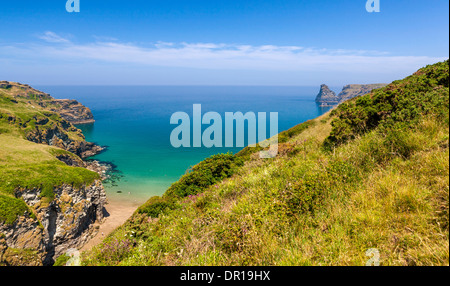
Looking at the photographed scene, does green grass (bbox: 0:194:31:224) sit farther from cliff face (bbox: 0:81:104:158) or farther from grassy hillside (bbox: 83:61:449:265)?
cliff face (bbox: 0:81:104:158)

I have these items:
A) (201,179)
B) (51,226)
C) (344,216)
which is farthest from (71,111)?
(344,216)

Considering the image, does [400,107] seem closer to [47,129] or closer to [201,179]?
[201,179]

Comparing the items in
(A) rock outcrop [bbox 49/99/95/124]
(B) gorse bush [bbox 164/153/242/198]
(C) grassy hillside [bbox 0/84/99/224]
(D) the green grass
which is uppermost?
(A) rock outcrop [bbox 49/99/95/124]

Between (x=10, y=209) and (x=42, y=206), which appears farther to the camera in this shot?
(x=42, y=206)

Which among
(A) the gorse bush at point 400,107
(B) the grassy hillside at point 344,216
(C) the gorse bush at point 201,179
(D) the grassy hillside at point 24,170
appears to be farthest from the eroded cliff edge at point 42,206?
(A) the gorse bush at point 400,107

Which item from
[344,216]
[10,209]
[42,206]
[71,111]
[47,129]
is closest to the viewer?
[344,216]

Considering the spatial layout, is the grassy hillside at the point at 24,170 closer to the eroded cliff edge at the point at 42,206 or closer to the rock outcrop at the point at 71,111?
the eroded cliff edge at the point at 42,206

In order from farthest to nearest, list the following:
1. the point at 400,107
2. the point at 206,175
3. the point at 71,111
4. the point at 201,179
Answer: the point at 71,111
the point at 206,175
the point at 201,179
the point at 400,107

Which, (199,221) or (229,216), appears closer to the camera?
(229,216)

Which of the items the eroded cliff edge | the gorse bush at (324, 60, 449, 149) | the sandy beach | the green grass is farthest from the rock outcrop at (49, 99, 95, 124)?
the gorse bush at (324, 60, 449, 149)

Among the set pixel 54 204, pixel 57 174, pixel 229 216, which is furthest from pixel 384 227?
pixel 57 174
